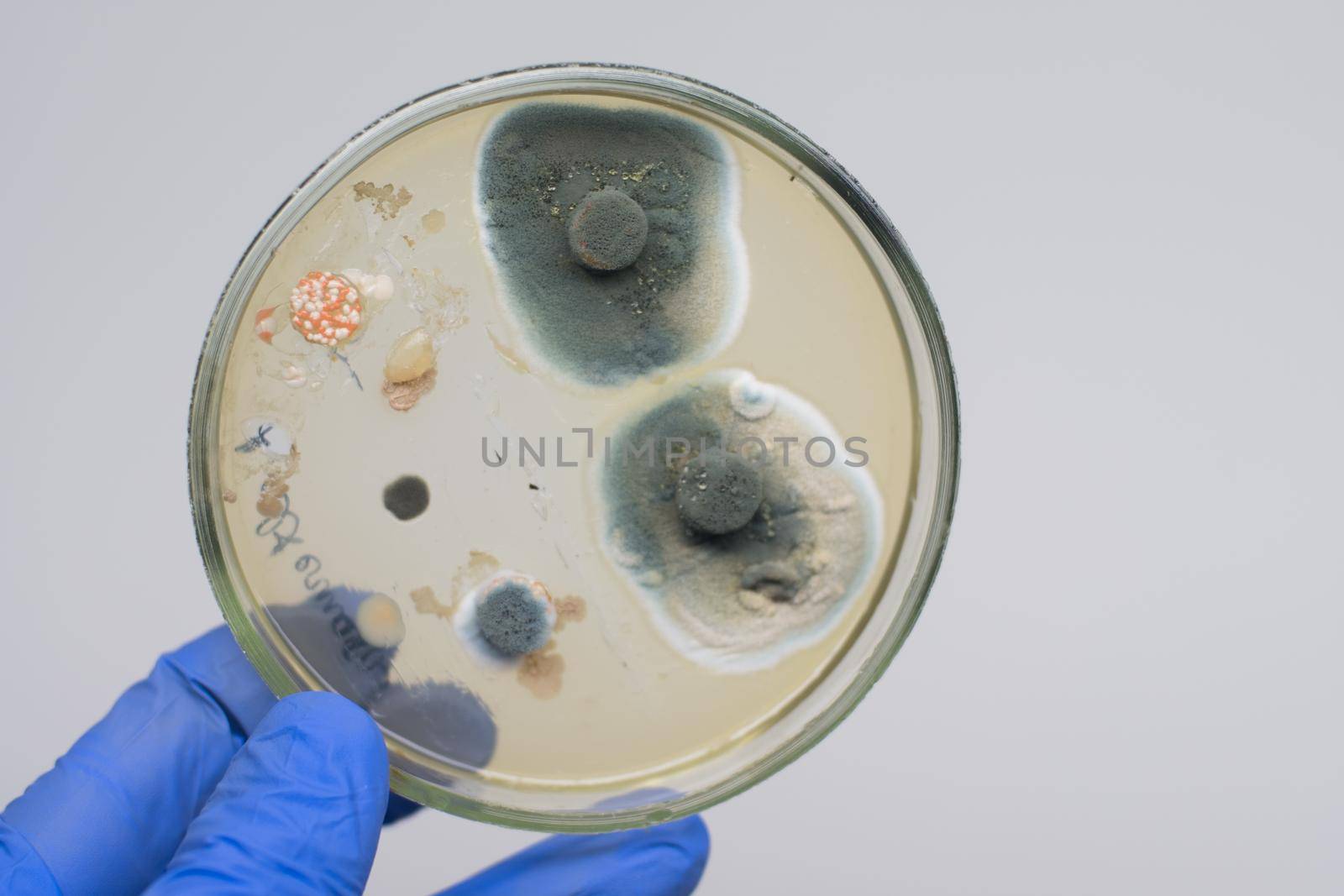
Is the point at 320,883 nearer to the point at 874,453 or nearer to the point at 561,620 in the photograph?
the point at 561,620

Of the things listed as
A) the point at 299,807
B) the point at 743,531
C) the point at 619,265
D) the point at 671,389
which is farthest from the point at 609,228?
the point at 299,807

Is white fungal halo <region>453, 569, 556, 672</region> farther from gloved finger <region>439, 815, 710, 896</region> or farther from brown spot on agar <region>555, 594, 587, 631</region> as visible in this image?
gloved finger <region>439, 815, 710, 896</region>

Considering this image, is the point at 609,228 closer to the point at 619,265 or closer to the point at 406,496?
the point at 619,265

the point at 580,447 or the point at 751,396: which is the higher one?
the point at 751,396

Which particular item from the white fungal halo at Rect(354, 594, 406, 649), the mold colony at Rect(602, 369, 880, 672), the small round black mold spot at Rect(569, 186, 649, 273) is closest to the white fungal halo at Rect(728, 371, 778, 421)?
the mold colony at Rect(602, 369, 880, 672)

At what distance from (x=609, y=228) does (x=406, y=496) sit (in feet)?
1.84

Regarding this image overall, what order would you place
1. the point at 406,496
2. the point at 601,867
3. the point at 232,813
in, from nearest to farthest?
1. the point at 232,813
2. the point at 406,496
3. the point at 601,867

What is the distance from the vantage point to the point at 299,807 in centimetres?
135

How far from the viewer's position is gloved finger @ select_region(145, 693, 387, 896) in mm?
1309

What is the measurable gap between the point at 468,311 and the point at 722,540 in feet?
1.87

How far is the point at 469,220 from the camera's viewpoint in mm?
1417

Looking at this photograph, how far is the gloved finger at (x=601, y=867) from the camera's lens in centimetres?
159

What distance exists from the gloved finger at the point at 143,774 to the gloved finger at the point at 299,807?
20cm

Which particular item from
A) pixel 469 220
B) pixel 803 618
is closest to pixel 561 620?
pixel 803 618
